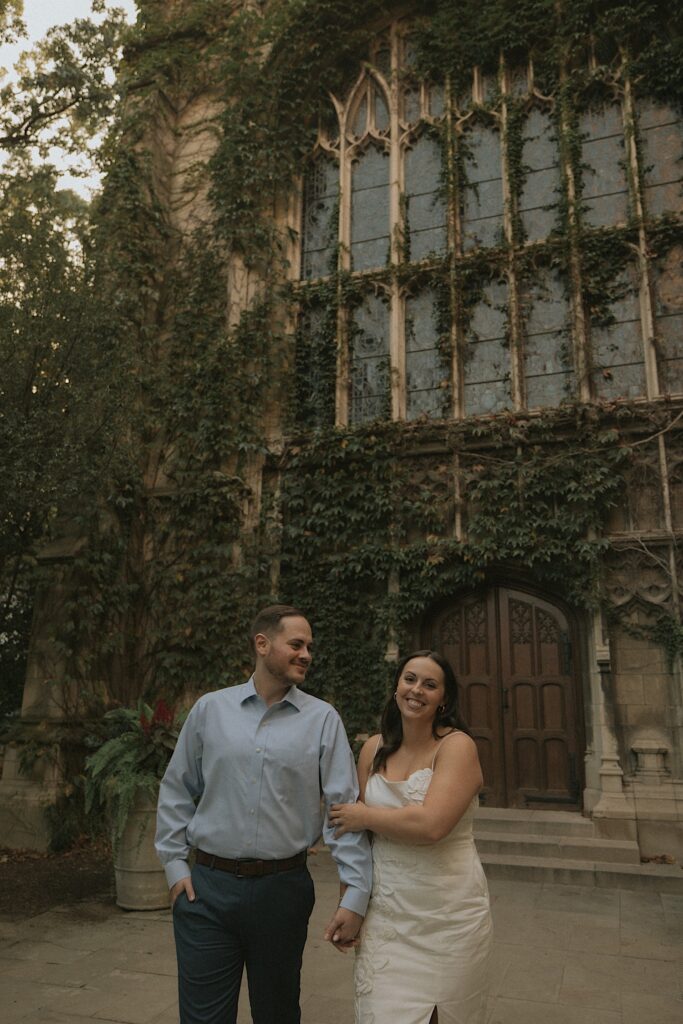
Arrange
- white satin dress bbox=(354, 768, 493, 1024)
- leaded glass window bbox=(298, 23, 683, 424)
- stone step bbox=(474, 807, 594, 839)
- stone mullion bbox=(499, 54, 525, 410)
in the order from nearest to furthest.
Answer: white satin dress bbox=(354, 768, 493, 1024)
stone step bbox=(474, 807, 594, 839)
leaded glass window bbox=(298, 23, 683, 424)
stone mullion bbox=(499, 54, 525, 410)

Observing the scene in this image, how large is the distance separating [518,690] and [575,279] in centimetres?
482

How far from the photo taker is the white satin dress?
2.25 meters

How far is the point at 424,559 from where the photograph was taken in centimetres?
876

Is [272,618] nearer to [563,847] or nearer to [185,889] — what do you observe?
[185,889]

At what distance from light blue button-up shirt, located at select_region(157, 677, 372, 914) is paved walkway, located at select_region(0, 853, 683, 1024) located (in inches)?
72.3

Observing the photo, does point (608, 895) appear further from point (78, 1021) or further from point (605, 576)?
point (78, 1021)

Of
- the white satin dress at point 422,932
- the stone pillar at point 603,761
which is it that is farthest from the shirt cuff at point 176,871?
the stone pillar at point 603,761

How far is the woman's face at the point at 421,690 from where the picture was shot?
2.49 metres

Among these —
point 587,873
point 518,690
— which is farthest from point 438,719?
point 518,690

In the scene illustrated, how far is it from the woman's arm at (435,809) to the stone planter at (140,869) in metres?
3.98

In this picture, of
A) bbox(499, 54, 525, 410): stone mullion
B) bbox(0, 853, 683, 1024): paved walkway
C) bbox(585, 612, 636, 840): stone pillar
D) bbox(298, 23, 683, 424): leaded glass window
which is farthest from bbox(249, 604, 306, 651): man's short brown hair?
bbox(499, 54, 525, 410): stone mullion

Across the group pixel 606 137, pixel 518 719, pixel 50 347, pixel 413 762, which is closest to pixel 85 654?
pixel 50 347

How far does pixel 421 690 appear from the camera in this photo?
249 centimetres

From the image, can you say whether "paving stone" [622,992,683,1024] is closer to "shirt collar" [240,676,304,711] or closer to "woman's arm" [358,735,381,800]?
"woman's arm" [358,735,381,800]
